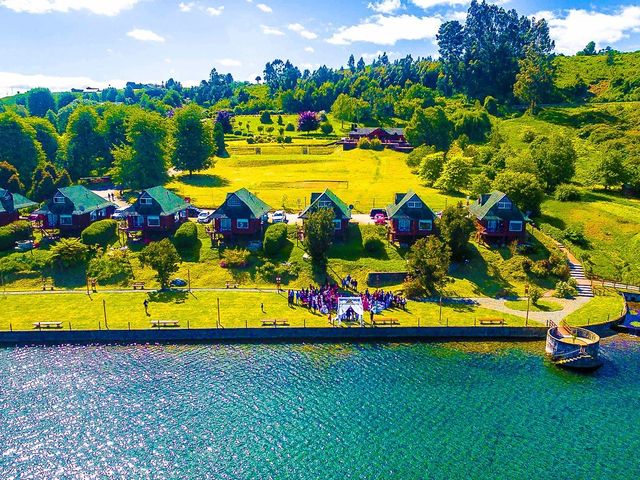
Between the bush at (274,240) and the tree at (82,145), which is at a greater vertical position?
the tree at (82,145)

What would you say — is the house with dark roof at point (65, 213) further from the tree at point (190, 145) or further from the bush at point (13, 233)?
the tree at point (190, 145)

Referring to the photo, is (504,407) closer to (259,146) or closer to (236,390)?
(236,390)

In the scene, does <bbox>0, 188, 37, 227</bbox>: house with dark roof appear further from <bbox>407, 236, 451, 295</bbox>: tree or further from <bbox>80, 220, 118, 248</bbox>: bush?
<bbox>407, 236, 451, 295</bbox>: tree

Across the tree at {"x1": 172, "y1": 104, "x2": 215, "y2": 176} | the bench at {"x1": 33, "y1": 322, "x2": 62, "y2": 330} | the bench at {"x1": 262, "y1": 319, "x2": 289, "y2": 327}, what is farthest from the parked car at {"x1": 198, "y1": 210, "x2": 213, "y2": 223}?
the tree at {"x1": 172, "y1": 104, "x2": 215, "y2": 176}

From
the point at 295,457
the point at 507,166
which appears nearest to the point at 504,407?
the point at 295,457

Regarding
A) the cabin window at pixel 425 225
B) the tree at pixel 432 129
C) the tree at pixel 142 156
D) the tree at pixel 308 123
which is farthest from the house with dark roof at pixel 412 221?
the tree at pixel 308 123

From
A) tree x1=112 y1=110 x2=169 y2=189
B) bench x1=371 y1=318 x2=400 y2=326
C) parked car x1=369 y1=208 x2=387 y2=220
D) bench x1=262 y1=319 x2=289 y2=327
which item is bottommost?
bench x1=262 y1=319 x2=289 y2=327
